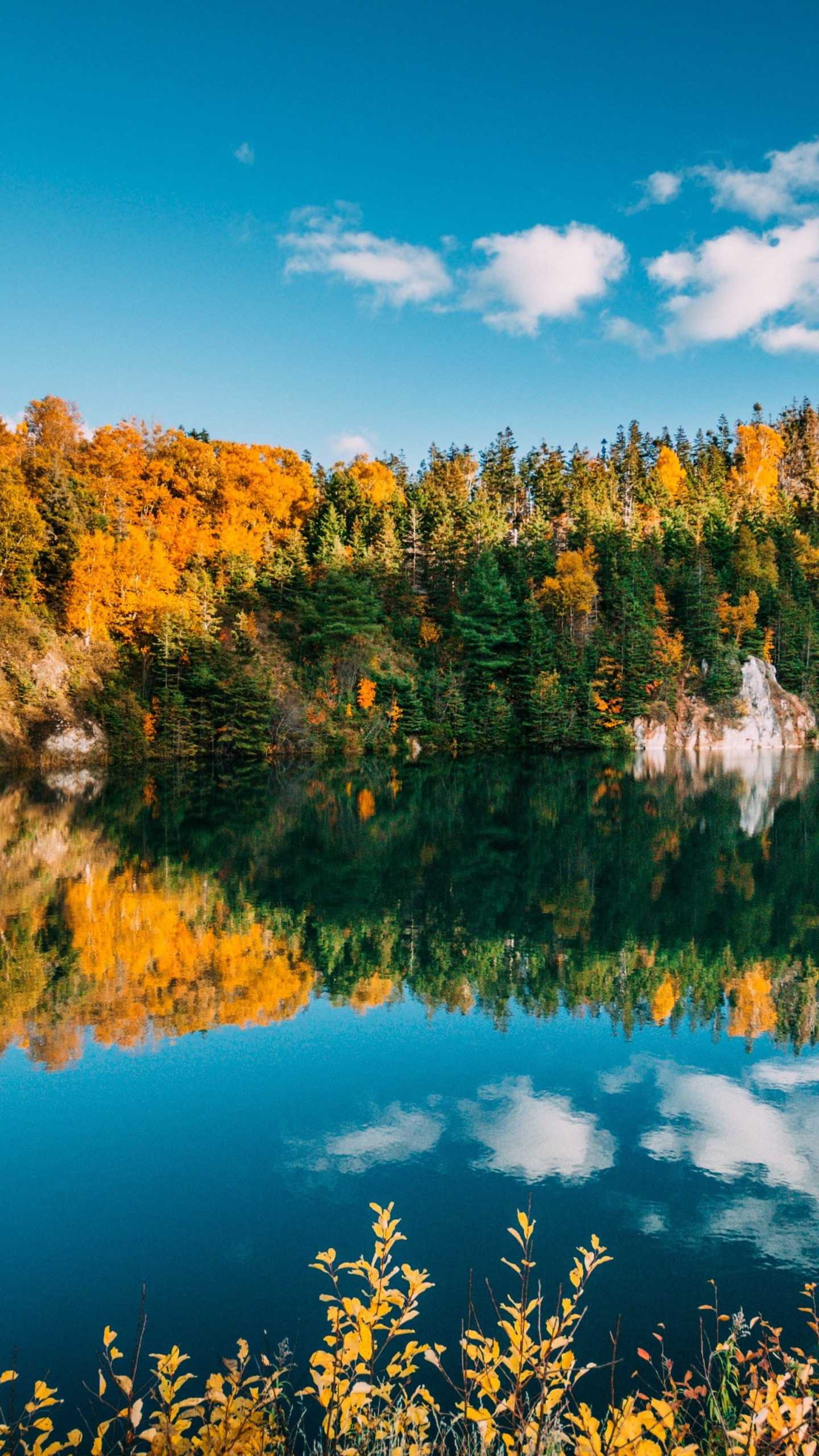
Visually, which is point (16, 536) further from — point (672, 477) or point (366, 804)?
point (672, 477)

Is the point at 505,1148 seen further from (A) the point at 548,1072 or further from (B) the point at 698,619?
(B) the point at 698,619

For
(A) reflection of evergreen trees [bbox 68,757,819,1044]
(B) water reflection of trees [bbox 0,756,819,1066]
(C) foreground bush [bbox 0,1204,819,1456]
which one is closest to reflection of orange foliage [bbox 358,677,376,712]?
(A) reflection of evergreen trees [bbox 68,757,819,1044]

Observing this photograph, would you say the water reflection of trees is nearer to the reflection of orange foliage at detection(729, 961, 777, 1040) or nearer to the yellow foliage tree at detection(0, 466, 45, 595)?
the reflection of orange foliage at detection(729, 961, 777, 1040)

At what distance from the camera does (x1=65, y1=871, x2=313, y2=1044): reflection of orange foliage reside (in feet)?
35.2

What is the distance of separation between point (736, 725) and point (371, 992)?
57.0 metres

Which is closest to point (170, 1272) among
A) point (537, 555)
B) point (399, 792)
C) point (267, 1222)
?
point (267, 1222)

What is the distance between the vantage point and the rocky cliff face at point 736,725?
6006 cm

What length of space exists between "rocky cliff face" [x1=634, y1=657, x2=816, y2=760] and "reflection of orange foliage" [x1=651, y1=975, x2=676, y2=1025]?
48.5 meters

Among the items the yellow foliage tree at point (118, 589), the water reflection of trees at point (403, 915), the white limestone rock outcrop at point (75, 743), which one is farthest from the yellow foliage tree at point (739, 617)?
the white limestone rock outcrop at point (75, 743)

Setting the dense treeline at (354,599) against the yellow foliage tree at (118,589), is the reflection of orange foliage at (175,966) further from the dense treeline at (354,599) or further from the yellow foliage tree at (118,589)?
the yellow foliage tree at (118,589)

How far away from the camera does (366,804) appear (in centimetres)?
3164

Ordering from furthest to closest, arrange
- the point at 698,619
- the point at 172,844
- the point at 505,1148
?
the point at 698,619
the point at 172,844
the point at 505,1148

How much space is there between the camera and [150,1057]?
959cm

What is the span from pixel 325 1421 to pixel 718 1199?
4612 millimetres
